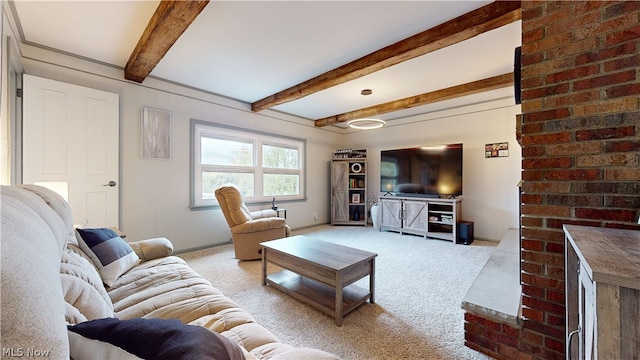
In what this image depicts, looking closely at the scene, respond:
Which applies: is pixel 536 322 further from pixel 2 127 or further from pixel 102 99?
pixel 102 99

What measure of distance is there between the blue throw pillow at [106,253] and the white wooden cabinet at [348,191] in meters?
4.35

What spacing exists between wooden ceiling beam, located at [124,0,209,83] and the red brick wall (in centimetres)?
214

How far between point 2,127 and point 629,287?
3.76 meters

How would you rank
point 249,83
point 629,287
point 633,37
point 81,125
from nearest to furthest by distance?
point 629,287 → point 633,37 → point 81,125 → point 249,83

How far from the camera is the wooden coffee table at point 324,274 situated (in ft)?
6.12

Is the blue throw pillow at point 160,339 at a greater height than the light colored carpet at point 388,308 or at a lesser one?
greater

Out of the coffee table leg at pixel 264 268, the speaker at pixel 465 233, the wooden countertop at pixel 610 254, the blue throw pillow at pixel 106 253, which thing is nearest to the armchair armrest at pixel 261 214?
the coffee table leg at pixel 264 268

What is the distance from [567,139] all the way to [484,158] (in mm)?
3517

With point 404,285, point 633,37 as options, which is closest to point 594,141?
point 633,37

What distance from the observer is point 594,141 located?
1.14m

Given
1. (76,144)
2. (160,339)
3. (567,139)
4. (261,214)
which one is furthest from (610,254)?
(76,144)

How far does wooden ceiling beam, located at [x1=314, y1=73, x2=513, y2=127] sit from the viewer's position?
3.14m

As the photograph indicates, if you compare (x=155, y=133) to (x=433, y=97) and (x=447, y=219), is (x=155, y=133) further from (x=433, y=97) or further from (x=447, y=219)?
(x=447, y=219)

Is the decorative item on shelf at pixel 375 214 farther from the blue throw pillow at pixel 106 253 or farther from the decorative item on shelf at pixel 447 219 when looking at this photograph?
the blue throw pillow at pixel 106 253
